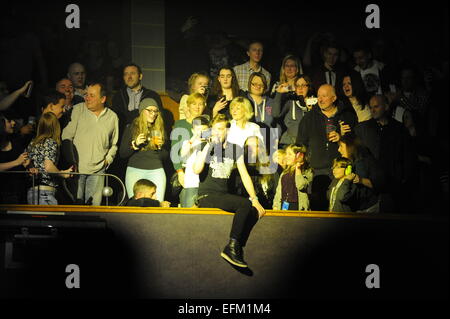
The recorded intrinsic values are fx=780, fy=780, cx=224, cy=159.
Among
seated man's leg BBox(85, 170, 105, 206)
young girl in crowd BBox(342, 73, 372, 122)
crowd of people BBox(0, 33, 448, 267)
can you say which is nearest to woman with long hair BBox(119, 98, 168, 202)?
crowd of people BBox(0, 33, 448, 267)

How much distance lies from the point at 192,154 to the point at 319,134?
132 centimetres

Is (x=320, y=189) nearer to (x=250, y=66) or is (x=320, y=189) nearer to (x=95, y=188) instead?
(x=250, y=66)

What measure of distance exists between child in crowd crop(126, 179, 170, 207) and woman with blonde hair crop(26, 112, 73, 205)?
68 centimetres

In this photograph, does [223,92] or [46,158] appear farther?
[223,92]

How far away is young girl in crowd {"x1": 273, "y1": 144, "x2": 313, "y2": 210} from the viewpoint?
7.80 meters

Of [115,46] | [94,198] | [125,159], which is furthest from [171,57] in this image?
[94,198]

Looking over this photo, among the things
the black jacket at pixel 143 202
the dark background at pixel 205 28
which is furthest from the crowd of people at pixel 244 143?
the dark background at pixel 205 28

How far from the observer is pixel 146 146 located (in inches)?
308

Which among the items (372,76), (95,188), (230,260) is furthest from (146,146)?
(372,76)

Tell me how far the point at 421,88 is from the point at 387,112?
0.45 metres

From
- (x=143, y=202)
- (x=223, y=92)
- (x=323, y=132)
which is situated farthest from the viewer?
(x=323, y=132)

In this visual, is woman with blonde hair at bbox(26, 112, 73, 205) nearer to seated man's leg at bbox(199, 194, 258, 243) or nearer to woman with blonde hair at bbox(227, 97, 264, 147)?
seated man's leg at bbox(199, 194, 258, 243)

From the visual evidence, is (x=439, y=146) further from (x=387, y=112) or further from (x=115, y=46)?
(x=115, y=46)

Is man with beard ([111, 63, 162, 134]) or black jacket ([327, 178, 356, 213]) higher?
man with beard ([111, 63, 162, 134])
